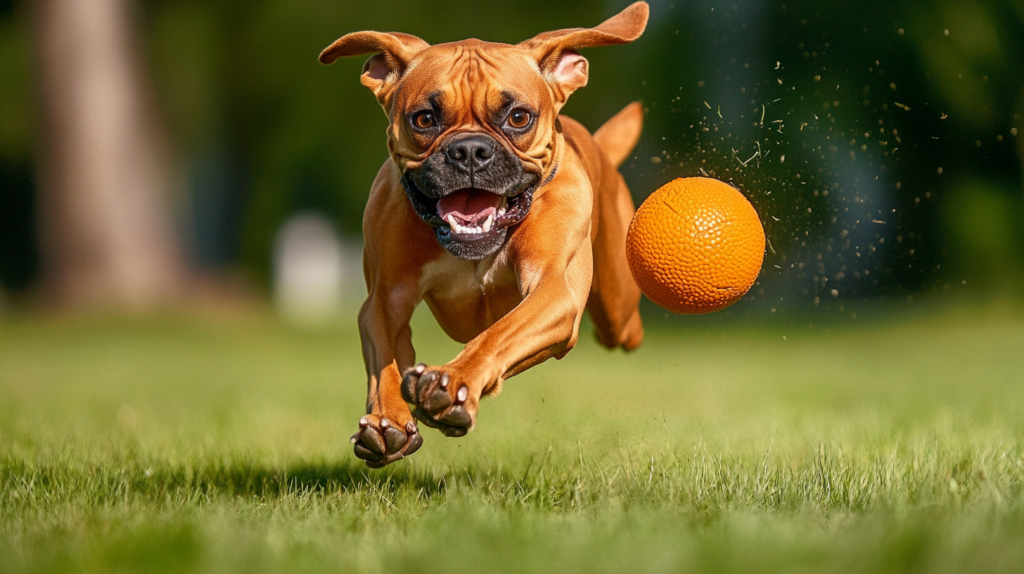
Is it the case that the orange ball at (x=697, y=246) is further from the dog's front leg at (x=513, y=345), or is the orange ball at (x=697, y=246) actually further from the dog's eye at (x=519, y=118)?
the dog's eye at (x=519, y=118)

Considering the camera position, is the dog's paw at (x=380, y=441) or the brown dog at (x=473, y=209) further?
the brown dog at (x=473, y=209)

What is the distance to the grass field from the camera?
2436mm

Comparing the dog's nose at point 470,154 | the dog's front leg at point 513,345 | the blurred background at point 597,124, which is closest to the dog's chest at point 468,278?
the dog's front leg at point 513,345

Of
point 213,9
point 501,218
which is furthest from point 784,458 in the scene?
point 213,9

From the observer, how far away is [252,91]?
21.5 meters

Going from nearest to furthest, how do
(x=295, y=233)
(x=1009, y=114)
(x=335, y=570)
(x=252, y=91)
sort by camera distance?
1. (x=335, y=570)
2. (x=1009, y=114)
3. (x=252, y=91)
4. (x=295, y=233)

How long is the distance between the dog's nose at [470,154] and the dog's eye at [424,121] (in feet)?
0.69

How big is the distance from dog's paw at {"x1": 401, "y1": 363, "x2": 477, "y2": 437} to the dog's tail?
2.80 meters

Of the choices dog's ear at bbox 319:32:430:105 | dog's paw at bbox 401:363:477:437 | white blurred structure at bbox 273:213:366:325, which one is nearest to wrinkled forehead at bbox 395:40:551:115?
dog's ear at bbox 319:32:430:105

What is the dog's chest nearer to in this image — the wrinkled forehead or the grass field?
the wrinkled forehead

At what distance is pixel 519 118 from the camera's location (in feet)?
12.6

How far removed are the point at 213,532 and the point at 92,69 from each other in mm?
14035

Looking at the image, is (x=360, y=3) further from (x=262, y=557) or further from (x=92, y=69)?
(x=262, y=557)

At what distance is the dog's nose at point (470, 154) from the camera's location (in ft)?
12.0
